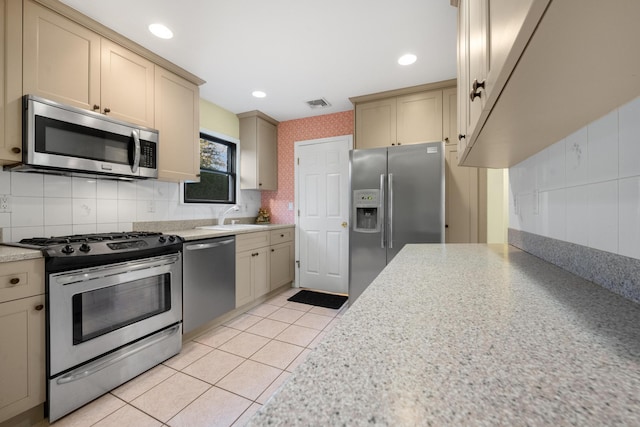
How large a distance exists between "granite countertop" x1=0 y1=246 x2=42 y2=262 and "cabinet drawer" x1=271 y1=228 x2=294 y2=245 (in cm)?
212

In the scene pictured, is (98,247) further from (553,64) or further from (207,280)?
(553,64)

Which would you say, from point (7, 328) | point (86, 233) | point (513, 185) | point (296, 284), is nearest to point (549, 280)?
point (513, 185)

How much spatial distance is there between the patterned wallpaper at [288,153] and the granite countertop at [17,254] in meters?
2.68

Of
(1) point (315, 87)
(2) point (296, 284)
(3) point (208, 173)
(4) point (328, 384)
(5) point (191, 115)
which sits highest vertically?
(1) point (315, 87)

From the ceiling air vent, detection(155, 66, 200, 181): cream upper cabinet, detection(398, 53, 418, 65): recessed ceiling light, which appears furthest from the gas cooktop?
detection(398, 53, 418, 65): recessed ceiling light

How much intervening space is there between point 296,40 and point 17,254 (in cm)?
216

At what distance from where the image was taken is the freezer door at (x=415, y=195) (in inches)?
93.6

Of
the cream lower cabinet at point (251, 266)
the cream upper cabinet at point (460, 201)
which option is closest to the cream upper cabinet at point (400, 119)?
the cream upper cabinet at point (460, 201)

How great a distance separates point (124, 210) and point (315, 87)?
85.9 inches

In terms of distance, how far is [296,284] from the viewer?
12.2 feet

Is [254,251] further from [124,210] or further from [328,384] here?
[328,384]

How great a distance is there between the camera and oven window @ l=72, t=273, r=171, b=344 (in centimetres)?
150

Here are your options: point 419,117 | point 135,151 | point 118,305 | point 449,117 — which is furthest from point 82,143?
point 449,117

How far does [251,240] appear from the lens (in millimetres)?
2908
